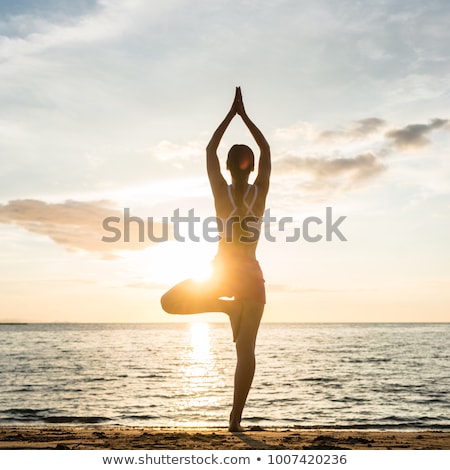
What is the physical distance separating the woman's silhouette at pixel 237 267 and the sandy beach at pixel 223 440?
0.47 m

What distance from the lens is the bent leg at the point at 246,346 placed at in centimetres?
528

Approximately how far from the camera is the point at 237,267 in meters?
5.17

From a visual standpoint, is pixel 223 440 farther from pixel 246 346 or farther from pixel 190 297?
pixel 190 297

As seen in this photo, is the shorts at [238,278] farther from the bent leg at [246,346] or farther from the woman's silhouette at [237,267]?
the bent leg at [246,346]

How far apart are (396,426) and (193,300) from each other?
14374 millimetres

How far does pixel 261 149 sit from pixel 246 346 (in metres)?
1.98

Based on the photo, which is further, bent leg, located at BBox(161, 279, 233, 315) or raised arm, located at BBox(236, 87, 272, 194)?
raised arm, located at BBox(236, 87, 272, 194)

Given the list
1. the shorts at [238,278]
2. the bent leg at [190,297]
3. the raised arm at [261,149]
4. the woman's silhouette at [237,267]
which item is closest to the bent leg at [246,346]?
the woman's silhouette at [237,267]

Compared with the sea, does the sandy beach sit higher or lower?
higher

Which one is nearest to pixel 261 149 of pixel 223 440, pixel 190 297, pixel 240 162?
pixel 240 162

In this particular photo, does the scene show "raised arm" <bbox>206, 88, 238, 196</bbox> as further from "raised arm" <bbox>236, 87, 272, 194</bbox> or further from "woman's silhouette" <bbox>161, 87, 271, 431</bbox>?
"raised arm" <bbox>236, 87, 272, 194</bbox>

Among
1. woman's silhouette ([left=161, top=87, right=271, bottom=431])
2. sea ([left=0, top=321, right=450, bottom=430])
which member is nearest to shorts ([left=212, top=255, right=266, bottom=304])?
woman's silhouette ([left=161, top=87, right=271, bottom=431])

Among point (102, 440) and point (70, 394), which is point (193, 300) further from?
point (70, 394)

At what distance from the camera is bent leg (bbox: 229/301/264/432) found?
17.3 ft
